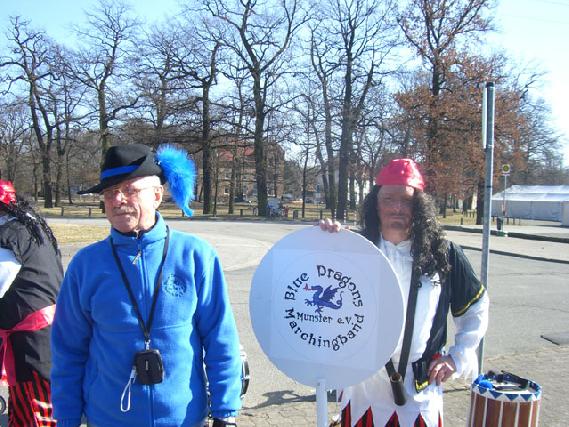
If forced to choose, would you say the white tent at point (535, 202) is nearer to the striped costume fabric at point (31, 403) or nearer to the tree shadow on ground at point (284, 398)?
the tree shadow on ground at point (284, 398)

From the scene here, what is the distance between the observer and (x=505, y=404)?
8.48 feet

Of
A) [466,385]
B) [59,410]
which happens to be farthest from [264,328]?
[466,385]

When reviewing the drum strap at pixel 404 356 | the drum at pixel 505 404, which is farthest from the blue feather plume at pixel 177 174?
the drum at pixel 505 404

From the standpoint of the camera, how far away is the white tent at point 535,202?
4141 centimetres

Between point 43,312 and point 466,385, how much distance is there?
12.2ft

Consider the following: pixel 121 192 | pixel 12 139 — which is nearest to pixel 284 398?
pixel 121 192

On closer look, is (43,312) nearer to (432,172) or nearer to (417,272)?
(417,272)

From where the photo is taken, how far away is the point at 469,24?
96.9 ft

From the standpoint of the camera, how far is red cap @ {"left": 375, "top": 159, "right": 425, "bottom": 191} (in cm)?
246

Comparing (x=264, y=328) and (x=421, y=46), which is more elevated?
(x=421, y=46)

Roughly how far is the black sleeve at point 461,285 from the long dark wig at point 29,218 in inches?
91.5

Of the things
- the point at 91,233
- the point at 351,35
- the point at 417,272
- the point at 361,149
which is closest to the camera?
the point at 417,272

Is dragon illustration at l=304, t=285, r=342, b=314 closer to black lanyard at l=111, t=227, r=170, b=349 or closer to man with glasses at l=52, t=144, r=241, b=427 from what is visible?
man with glasses at l=52, t=144, r=241, b=427

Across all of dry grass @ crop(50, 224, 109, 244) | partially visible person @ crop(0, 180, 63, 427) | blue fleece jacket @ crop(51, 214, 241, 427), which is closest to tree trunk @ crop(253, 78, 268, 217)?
dry grass @ crop(50, 224, 109, 244)
